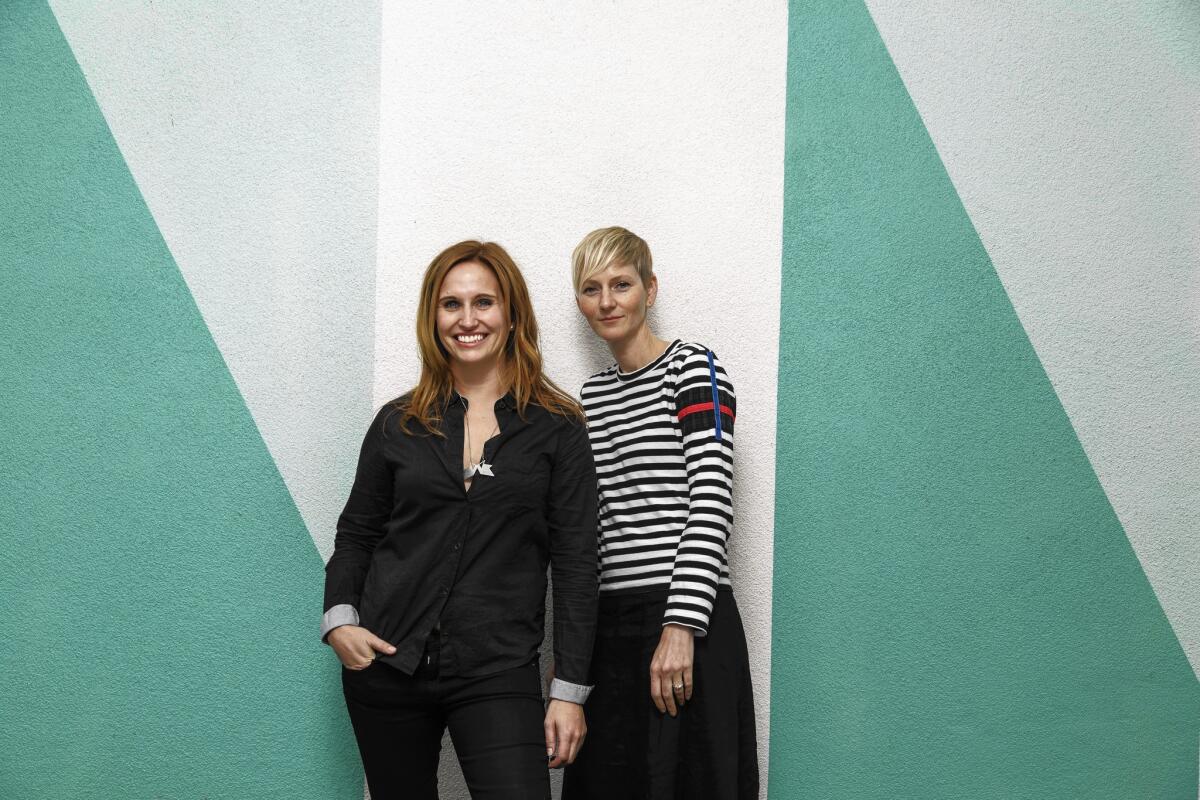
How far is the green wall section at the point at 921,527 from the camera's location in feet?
6.30

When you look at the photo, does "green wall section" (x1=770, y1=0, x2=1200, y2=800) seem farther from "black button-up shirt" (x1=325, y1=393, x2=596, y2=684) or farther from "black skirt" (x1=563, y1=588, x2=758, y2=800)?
"black button-up shirt" (x1=325, y1=393, x2=596, y2=684)

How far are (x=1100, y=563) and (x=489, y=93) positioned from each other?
1843 millimetres

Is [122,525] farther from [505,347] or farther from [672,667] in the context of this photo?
[672,667]

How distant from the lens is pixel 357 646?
4.97 feet

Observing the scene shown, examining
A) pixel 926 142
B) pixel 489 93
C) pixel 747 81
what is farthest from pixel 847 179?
pixel 489 93

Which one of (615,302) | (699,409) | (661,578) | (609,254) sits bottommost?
(661,578)

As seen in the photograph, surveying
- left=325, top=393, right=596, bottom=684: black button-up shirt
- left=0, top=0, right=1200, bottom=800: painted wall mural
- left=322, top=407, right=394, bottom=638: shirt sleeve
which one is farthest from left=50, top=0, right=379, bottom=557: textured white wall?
left=325, top=393, right=596, bottom=684: black button-up shirt

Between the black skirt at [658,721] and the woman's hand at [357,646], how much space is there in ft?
1.47

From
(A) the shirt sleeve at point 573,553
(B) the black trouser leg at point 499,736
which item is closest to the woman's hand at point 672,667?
(A) the shirt sleeve at point 573,553

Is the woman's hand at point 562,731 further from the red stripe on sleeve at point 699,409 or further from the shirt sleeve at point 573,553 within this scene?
the red stripe on sleeve at point 699,409

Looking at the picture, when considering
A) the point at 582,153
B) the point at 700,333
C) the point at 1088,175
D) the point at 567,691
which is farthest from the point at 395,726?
the point at 1088,175

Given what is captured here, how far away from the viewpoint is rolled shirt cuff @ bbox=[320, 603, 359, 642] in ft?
5.13

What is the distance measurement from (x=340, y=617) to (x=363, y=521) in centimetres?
19

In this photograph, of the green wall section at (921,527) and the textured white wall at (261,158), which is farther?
the textured white wall at (261,158)
